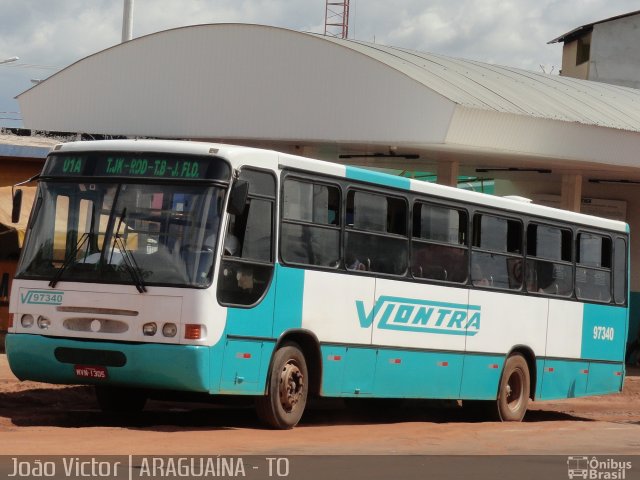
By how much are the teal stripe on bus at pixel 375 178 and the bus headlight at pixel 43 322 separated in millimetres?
3691

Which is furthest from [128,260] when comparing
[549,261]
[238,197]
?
[549,261]

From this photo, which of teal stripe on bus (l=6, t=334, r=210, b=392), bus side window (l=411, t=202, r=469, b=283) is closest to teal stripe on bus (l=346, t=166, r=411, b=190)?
bus side window (l=411, t=202, r=469, b=283)

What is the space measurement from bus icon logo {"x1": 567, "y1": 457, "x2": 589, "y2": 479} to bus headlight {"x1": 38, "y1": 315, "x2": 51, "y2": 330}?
5.26 meters

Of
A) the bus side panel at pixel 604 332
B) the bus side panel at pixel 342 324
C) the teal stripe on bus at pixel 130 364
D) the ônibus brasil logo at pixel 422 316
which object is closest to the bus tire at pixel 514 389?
the ônibus brasil logo at pixel 422 316

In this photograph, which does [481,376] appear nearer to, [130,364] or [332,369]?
[332,369]

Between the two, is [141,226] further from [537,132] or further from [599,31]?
[599,31]

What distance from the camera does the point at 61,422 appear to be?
14.2 m

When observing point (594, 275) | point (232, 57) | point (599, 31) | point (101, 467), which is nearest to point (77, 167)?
point (101, 467)

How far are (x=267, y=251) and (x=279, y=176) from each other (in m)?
0.79

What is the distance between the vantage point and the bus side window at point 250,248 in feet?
44.1

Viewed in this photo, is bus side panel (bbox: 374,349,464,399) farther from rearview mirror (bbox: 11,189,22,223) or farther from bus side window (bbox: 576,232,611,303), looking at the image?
rearview mirror (bbox: 11,189,22,223)

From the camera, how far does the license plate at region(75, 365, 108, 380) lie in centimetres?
1340

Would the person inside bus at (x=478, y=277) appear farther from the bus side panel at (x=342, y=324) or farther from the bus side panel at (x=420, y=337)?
the bus side panel at (x=342, y=324)

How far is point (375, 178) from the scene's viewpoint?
1570 cm
